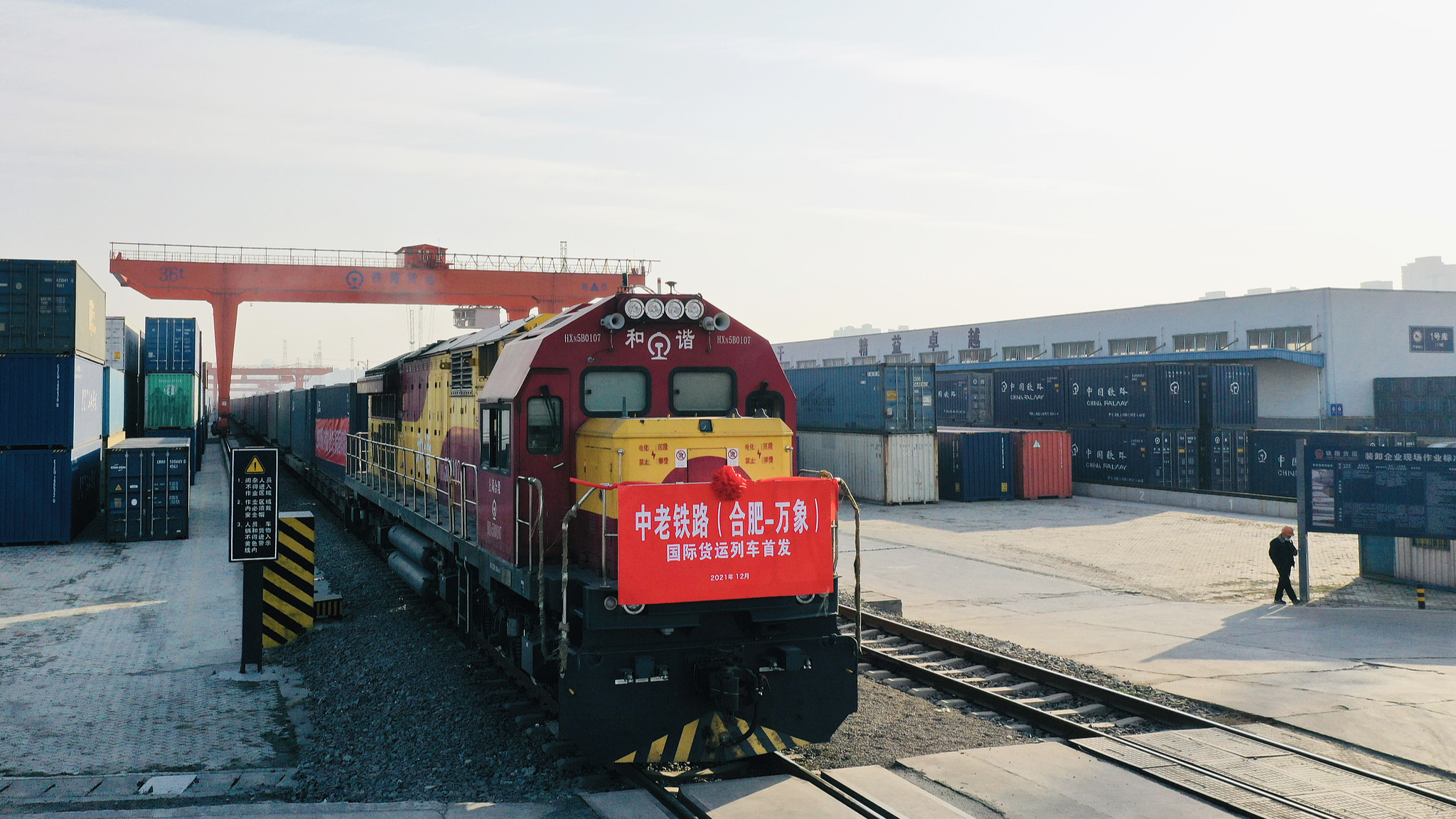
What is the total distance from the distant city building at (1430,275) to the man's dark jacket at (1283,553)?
546 ft

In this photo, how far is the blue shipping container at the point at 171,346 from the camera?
31375 mm

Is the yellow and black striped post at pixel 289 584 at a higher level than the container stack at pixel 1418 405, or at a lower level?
lower

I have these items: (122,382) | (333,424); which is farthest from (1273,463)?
(122,382)

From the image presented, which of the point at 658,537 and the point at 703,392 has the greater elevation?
the point at 703,392

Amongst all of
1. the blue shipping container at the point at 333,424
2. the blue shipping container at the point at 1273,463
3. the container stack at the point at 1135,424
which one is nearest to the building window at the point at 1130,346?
the container stack at the point at 1135,424

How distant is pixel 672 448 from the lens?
681cm

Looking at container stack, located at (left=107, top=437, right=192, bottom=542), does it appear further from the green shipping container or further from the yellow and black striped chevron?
the yellow and black striped chevron

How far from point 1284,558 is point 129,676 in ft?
51.2

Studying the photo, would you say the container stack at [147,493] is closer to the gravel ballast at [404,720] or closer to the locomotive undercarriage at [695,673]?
the gravel ballast at [404,720]

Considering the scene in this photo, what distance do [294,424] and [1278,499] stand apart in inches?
1168

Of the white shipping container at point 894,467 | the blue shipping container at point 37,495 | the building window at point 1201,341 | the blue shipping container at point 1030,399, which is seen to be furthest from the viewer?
the building window at point 1201,341

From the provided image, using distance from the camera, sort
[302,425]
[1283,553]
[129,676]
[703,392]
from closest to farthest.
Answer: [703,392] < [129,676] < [1283,553] < [302,425]

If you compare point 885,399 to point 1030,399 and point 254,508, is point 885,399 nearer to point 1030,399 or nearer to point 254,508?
point 1030,399

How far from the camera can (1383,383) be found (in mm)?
39844
